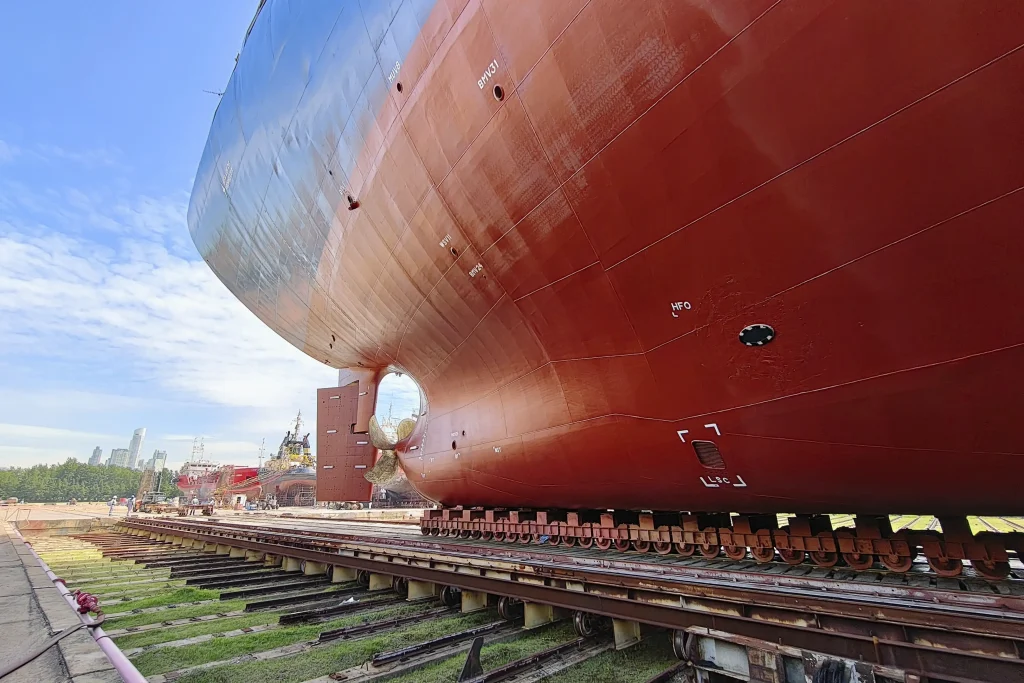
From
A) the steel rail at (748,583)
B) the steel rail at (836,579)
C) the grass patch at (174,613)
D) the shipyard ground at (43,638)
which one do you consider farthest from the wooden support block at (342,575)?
the shipyard ground at (43,638)

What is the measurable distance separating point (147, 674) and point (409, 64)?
6.51 m

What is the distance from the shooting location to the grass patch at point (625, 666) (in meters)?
3.90

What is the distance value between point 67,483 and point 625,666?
5443 inches

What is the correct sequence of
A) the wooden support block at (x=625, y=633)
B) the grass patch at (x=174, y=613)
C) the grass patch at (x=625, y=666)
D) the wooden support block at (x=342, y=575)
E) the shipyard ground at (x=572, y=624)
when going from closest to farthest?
the shipyard ground at (x=572, y=624), the grass patch at (x=625, y=666), the wooden support block at (x=625, y=633), the grass patch at (x=174, y=613), the wooden support block at (x=342, y=575)

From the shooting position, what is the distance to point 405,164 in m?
5.93

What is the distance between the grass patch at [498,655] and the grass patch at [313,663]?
75 centimetres

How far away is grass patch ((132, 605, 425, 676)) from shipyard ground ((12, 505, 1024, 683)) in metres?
0.02

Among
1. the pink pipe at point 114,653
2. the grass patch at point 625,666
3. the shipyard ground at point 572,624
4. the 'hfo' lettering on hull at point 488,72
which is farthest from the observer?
the 'hfo' lettering on hull at point 488,72

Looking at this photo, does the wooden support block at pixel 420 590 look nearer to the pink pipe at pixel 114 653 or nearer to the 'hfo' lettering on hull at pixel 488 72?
the pink pipe at pixel 114 653

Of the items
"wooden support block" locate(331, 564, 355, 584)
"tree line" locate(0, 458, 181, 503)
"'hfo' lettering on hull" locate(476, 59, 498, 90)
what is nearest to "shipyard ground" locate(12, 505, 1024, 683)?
"wooden support block" locate(331, 564, 355, 584)

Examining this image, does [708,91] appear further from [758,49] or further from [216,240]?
[216,240]

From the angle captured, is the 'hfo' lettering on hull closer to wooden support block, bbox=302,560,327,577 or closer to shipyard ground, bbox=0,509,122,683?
shipyard ground, bbox=0,509,122,683

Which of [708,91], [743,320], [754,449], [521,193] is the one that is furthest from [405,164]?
[754,449]

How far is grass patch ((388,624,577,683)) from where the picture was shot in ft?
13.1
